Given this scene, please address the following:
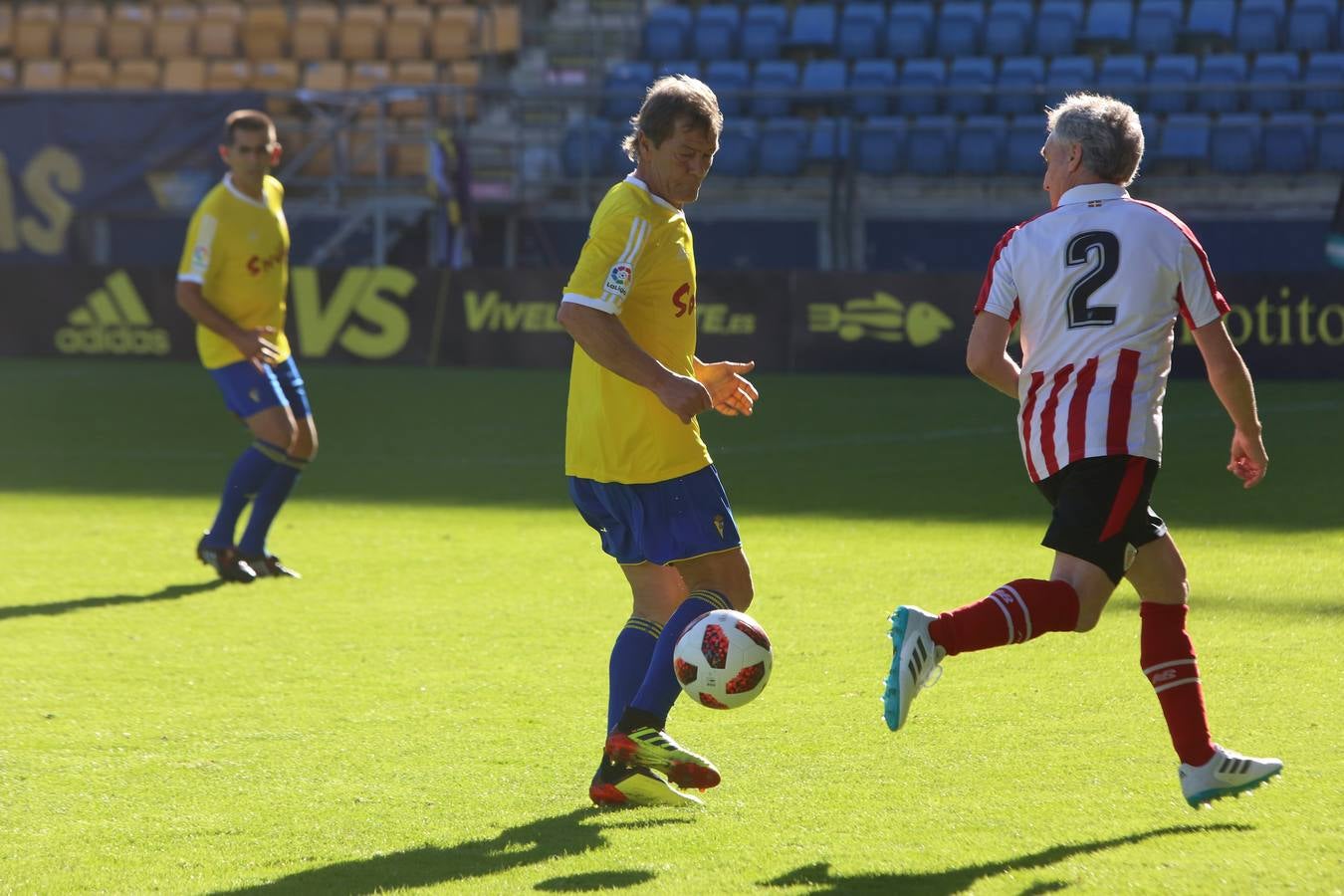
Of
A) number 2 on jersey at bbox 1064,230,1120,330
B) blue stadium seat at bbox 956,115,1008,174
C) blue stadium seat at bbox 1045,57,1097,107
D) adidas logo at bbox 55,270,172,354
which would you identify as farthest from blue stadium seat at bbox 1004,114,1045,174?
number 2 on jersey at bbox 1064,230,1120,330

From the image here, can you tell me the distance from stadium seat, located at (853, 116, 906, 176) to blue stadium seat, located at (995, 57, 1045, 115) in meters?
1.24

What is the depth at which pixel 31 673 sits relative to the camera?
622 centimetres

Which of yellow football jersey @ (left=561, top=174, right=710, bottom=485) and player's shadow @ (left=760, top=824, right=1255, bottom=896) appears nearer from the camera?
player's shadow @ (left=760, top=824, right=1255, bottom=896)

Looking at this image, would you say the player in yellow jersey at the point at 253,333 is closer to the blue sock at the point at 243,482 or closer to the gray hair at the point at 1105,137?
the blue sock at the point at 243,482

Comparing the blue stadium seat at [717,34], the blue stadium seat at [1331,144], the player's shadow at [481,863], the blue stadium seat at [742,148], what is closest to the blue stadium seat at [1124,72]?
the blue stadium seat at [1331,144]

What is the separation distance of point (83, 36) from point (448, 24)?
5874mm

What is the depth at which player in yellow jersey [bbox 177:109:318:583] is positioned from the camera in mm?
8398

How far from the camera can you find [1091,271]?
171 inches

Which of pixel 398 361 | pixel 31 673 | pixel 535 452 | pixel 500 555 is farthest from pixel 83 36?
pixel 31 673

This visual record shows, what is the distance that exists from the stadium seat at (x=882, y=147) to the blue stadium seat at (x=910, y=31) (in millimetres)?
2095

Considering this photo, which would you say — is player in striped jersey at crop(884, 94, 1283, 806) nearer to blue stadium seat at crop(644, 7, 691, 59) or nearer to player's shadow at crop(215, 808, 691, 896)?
player's shadow at crop(215, 808, 691, 896)

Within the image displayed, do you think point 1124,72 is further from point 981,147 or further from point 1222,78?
point 981,147

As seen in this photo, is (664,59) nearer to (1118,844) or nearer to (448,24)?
(448,24)

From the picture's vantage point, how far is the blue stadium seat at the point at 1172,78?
2038cm
